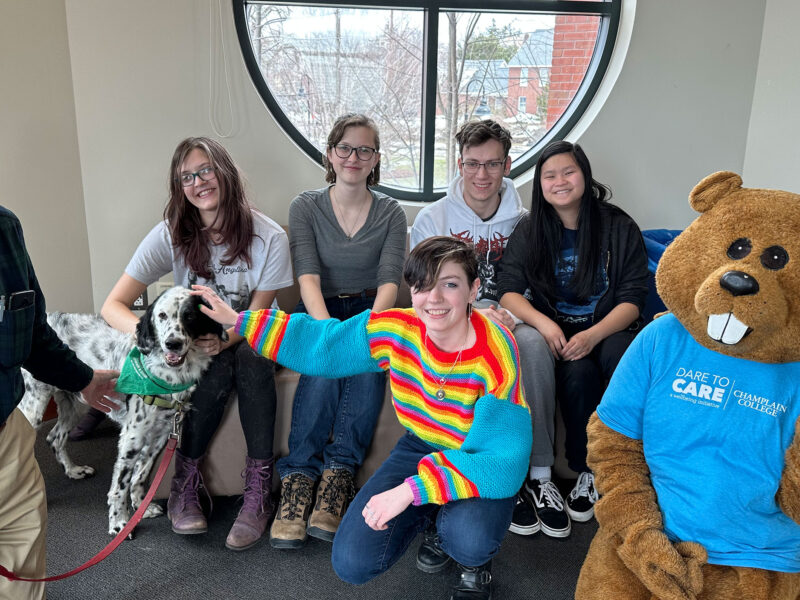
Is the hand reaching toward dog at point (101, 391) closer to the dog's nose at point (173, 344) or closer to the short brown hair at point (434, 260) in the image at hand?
the dog's nose at point (173, 344)

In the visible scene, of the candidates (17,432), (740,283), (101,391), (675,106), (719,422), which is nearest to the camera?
(740,283)

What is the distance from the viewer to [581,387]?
2.04 metres

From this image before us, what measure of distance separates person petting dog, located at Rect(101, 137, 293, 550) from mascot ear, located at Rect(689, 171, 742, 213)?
4.43 feet

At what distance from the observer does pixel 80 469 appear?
7.52 ft

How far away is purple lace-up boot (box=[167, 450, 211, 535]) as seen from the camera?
195cm

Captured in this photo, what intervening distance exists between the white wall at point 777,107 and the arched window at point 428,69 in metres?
0.75

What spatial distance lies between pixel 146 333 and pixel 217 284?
0.40 metres

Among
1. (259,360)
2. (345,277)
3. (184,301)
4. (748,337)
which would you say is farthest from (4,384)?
(748,337)

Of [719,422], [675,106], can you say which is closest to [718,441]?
[719,422]

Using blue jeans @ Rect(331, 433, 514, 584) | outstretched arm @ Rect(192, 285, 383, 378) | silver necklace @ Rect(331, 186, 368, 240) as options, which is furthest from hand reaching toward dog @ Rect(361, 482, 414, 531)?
silver necklace @ Rect(331, 186, 368, 240)

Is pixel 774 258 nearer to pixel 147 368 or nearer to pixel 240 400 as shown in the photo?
pixel 240 400

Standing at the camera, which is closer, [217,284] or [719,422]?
[719,422]

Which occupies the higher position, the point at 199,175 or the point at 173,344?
the point at 199,175

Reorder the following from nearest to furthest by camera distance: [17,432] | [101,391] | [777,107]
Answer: [17,432], [101,391], [777,107]
